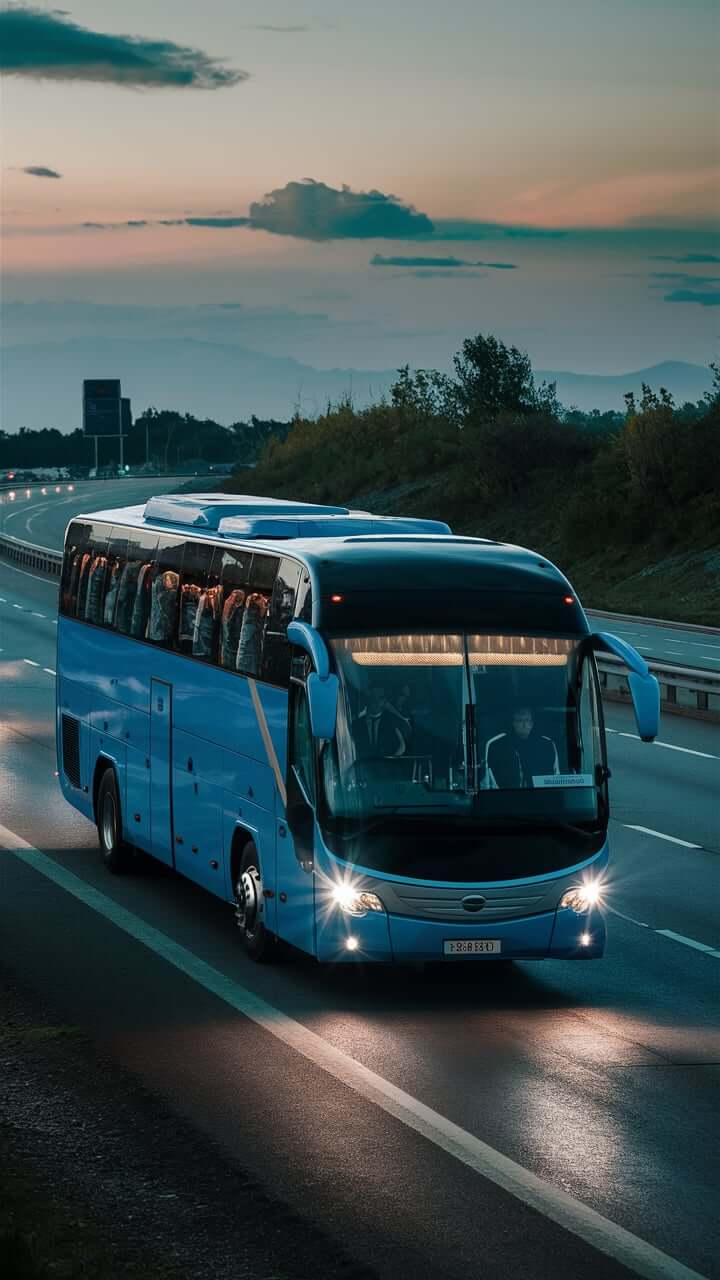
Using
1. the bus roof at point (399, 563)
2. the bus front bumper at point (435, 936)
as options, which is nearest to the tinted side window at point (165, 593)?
the bus roof at point (399, 563)

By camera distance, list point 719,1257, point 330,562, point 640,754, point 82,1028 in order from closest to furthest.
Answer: point 719,1257
point 82,1028
point 330,562
point 640,754

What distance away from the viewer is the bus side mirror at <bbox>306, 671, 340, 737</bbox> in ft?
38.4

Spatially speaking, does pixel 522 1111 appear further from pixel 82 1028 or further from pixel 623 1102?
pixel 82 1028

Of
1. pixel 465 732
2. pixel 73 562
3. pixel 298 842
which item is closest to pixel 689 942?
pixel 465 732

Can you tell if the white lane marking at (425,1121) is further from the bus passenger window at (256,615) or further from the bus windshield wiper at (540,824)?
the bus passenger window at (256,615)

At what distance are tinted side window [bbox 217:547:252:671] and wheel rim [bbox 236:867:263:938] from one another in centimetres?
158

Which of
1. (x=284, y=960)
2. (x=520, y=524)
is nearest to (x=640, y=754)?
(x=284, y=960)

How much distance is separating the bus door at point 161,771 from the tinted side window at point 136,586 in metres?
0.85

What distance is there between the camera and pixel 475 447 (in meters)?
88.4

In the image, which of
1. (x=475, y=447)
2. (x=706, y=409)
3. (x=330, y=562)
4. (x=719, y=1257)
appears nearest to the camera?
(x=719, y=1257)

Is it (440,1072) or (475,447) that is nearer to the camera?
(440,1072)

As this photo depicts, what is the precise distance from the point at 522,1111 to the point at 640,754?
1610 centimetres

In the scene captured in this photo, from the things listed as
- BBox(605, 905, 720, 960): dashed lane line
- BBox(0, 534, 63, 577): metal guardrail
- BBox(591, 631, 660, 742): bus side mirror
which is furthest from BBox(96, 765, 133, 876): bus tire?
BBox(0, 534, 63, 577): metal guardrail

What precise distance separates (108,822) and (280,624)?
491 cm
